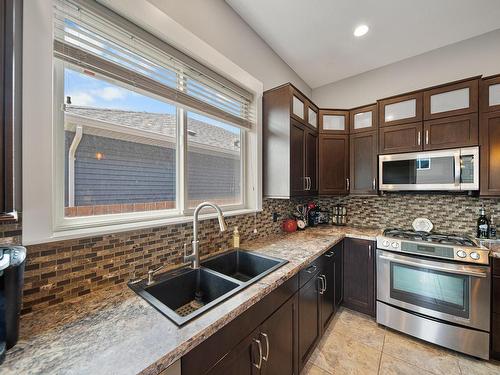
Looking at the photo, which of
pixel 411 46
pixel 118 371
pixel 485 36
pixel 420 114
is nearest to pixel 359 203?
pixel 420 114

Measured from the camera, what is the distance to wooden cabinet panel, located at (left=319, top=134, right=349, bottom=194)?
2.60 m

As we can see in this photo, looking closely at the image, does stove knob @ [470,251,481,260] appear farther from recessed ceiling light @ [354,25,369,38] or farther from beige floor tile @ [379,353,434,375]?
recessed ceiling light @ [354,25,369,38]

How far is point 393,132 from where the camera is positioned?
7.62 feet

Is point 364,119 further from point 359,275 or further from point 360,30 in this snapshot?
point 359,275

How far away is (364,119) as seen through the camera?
2.55 metres

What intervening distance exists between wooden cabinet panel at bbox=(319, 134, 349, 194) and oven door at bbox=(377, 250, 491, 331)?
2.95 feet

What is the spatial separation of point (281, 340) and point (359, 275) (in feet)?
4.70

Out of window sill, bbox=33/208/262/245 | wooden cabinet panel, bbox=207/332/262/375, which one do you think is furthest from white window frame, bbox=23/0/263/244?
wooden cabinet panel, bbox=207/332/262/375

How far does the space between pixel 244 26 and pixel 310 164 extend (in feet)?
5.17

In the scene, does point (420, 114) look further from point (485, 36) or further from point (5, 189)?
point (5, 189)

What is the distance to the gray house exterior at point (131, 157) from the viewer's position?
3.61 feet

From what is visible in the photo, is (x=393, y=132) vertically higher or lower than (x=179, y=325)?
higher

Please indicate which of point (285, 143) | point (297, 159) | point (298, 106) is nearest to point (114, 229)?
point (285, 143)

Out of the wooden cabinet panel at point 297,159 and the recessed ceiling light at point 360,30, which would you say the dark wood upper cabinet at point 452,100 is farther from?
the wooden cabinet panel at point 297,159
